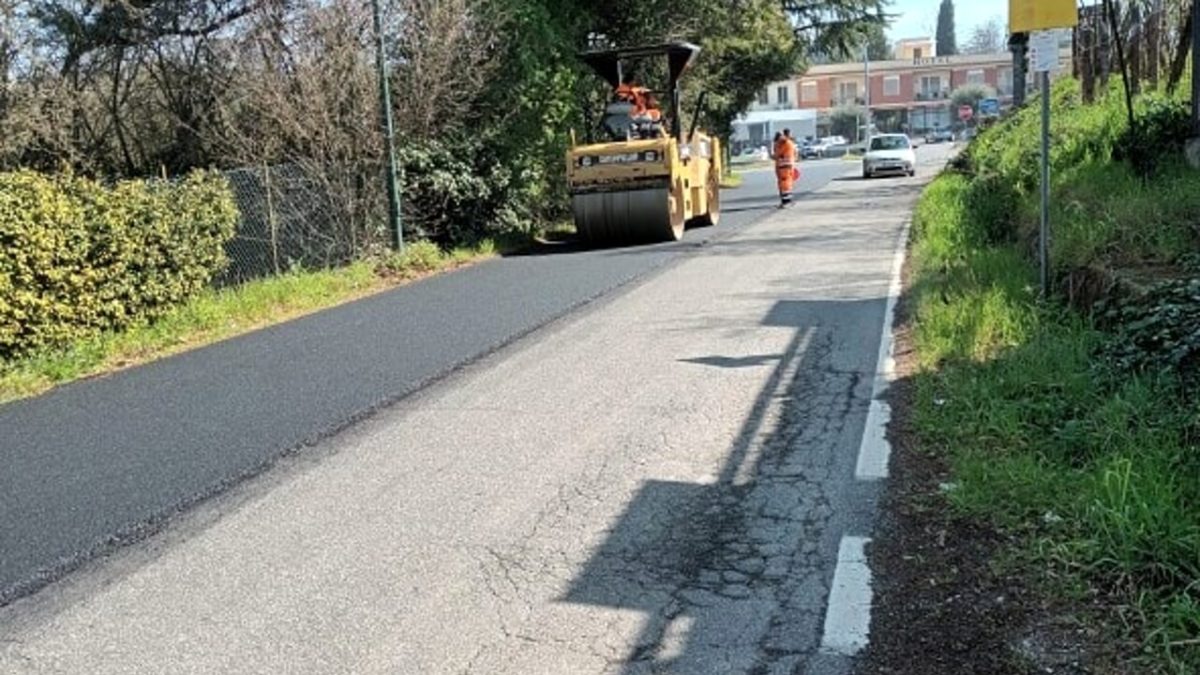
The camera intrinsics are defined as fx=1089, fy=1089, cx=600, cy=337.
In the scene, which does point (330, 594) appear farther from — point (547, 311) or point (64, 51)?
point (64, 51)

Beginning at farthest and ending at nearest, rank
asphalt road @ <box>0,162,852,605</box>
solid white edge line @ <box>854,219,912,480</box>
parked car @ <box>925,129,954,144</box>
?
parked car @ <box>925,129,954,144</box>
solid white edge line @ <box>854,219,912,480</box>
asphalt road @ <box>0,162,852,605</box>

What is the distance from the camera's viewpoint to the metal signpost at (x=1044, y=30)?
25.8 feet

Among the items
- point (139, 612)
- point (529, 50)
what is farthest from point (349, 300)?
point (139, 612)

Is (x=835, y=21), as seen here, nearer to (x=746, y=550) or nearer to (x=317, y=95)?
(x=317, y=95)

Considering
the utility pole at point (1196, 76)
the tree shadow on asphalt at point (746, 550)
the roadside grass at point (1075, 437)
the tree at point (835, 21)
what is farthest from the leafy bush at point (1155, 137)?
the tree at point (835, 21)

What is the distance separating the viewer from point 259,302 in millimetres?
12531

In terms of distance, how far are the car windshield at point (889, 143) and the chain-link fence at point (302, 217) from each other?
2661 cm

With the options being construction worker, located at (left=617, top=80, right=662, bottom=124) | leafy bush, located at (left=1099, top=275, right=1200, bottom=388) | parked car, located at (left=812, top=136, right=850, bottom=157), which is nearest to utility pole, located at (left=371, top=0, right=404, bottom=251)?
construction worker, located at (left=617, top=80, right=662, bottom=124)

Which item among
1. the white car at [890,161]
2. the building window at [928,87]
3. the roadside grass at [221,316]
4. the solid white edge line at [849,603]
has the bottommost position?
the solid white edge line at [849,603]

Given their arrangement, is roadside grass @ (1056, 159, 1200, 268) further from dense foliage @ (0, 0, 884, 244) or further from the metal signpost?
dense foliage @ (0, 0, 884, 244)

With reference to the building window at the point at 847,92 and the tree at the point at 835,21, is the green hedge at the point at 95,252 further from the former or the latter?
the building window at the point at 847,92

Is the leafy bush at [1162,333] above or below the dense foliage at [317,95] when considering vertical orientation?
below

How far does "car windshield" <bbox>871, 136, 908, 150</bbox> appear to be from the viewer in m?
38.9

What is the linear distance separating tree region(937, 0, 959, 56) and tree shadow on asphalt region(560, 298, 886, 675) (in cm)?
16529
